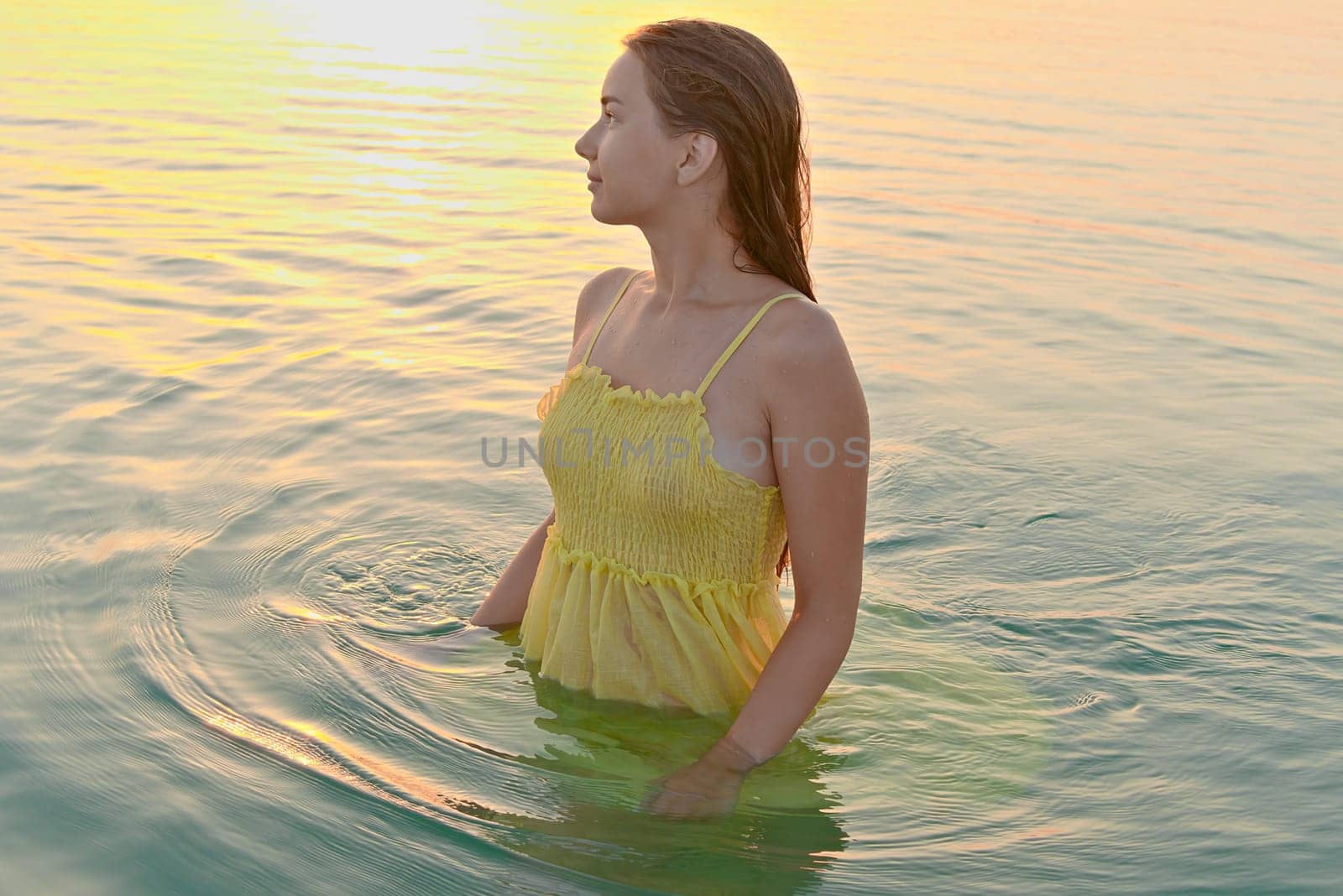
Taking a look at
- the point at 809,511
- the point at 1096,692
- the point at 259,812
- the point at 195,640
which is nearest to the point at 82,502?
the point at 195,640

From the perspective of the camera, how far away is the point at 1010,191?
31.6 feet

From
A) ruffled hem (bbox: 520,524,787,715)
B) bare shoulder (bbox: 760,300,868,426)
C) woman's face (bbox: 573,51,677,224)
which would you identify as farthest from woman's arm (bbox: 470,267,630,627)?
bare shoulder (bbox: 760,300,868,426)

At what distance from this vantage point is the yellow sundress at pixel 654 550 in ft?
8.99

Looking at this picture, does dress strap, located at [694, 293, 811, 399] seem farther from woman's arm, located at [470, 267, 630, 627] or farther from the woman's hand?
the woman's hand

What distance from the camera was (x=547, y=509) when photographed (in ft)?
15.7

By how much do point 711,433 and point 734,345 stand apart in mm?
172

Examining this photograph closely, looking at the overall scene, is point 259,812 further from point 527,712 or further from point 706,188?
point 706,188

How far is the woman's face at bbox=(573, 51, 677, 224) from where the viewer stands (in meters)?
2.71

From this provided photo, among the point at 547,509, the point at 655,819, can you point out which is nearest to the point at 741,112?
the point at 655,819

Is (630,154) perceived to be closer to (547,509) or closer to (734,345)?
(734,345)

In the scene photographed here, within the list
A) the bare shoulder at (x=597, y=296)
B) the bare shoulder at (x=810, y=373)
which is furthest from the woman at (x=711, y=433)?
the bare shoulder at (x=597, y=296)

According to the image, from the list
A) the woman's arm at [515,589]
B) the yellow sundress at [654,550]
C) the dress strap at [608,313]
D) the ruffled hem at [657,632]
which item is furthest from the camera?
the woman's arm at [515,589]

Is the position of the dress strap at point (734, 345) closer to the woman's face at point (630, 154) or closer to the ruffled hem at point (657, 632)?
the woman's face at point (630, 154)

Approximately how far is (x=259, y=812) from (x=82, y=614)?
1.13m
